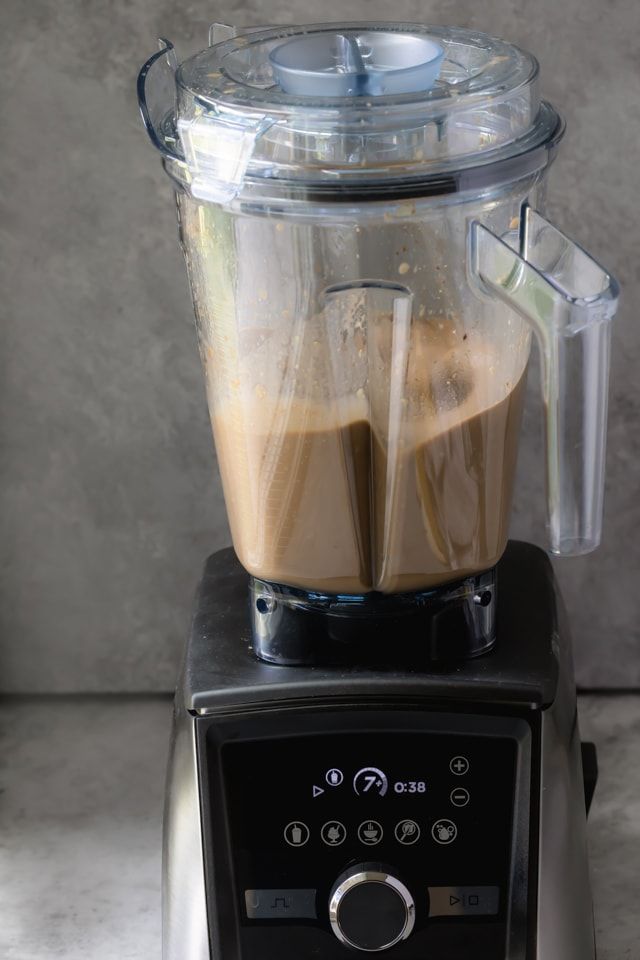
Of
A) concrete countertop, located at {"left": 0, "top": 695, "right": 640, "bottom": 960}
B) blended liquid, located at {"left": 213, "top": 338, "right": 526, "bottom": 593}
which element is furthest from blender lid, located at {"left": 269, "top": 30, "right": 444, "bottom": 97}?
concrete countertop, located at {"left": 0, "top": 695, "right": 640, "bottom": 960}

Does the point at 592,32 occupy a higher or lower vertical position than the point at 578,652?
higher

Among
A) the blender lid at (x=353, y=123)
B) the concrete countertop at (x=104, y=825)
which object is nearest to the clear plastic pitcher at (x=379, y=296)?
the blender lid at (x=353, y=123)

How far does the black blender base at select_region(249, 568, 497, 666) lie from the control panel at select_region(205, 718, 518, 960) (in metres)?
0.05

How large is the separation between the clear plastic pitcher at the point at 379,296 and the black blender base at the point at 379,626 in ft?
0.04

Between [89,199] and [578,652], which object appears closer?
[89,199]

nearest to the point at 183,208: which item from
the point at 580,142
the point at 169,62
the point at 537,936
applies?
the point at 169,62

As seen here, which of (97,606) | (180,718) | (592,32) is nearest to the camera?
(180,718)

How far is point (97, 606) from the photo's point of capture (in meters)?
1.06

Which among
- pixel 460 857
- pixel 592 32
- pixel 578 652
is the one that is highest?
pixel 592 32

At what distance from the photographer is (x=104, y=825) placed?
944 millimetres

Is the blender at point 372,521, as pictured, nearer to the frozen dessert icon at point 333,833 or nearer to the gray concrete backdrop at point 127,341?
the frozen dessert icon at point 333,833

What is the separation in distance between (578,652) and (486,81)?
1.81 ft

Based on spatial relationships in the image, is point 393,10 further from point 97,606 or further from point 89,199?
point 97,606

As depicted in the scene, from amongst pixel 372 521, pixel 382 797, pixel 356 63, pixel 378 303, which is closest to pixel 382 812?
pixel 382 797
